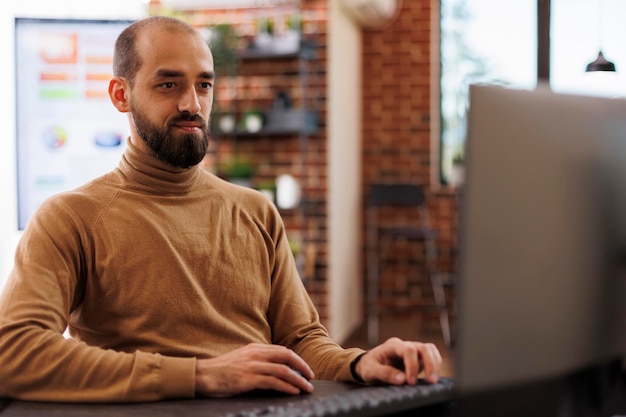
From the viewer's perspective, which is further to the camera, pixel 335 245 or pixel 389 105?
pixel 389 105

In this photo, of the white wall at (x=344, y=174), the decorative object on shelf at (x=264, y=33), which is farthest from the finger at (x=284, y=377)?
the decorative object on shelf at (x=264, y=33)

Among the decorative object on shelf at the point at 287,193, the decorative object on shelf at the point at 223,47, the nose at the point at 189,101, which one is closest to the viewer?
the nose at the point at 189,101

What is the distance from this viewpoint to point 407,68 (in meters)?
6.38

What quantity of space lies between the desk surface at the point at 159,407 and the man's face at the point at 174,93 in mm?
550

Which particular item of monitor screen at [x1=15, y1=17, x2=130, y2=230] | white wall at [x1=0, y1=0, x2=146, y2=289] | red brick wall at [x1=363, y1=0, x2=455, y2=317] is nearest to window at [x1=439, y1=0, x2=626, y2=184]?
red brick wall at [x1=363, y1=0, x2=455, y2=317]

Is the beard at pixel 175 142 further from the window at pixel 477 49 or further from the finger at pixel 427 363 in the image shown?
the window at pixel 477 49

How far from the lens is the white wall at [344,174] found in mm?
5195

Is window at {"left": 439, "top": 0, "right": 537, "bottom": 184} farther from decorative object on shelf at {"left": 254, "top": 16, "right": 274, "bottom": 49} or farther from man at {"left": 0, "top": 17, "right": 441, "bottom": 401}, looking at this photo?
man at {"left": 0, "top": 17, "right": 441, "bottom": 401}

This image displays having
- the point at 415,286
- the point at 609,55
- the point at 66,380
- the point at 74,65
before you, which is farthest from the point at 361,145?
the point at 66,380

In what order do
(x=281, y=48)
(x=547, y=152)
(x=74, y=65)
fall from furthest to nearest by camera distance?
(x=281, y=48) → (x=74, y=65) → (x=547, y=152)

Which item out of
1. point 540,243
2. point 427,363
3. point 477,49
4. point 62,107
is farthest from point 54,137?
point 477,49

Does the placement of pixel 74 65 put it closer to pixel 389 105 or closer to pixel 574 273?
pixel 574 273

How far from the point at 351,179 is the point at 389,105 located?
2.73 ft

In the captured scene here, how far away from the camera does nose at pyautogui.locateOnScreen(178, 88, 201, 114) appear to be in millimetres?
1449
